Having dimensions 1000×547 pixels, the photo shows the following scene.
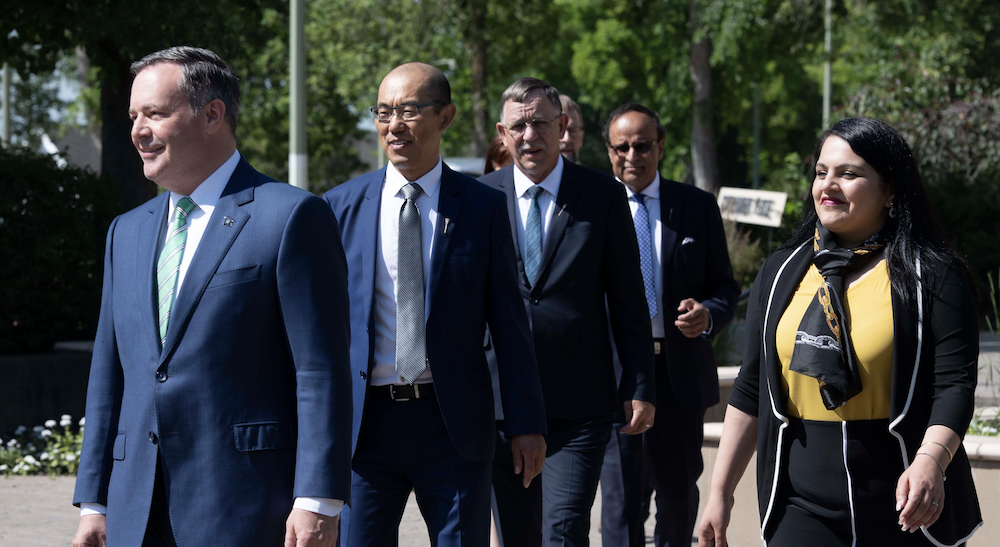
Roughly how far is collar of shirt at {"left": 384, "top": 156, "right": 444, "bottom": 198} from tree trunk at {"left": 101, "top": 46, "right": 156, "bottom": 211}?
8833mm

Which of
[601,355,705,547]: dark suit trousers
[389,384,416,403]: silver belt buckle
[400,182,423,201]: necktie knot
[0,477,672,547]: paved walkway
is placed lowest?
[0,477,672,547]: paved walkway

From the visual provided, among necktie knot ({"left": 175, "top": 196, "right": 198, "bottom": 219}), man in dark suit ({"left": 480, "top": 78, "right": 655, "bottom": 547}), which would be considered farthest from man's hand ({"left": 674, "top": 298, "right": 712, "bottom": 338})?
necktie knot ({"left": 175, "top": 196, "right": 198, "bottom": 219})

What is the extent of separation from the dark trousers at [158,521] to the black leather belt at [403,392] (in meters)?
0.98

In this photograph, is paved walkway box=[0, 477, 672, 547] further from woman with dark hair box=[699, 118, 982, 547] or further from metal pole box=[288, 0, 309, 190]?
metal pole box=[288, 0, 309, 190]

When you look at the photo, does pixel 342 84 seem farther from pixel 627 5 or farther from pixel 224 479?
pixel 224 479

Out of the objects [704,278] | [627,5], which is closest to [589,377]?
[704,278]

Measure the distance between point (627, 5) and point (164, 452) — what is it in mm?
29914

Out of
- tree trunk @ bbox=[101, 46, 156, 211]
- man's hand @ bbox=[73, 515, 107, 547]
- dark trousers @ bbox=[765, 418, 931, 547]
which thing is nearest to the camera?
man's hand @ bbox=[73, 515, 107, 547]

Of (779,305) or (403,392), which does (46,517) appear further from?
(779,305)

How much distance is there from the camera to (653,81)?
3803cm

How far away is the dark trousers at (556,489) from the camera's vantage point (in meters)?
4.52

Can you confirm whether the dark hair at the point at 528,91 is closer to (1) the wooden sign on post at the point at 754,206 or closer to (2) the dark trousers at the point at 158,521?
(2) the dark trousers at the point at 158,521

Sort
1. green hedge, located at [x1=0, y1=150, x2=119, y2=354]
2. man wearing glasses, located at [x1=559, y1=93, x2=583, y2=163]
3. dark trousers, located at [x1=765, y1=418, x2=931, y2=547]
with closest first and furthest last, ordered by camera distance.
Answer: dark trousers, located at [x1=765, y1=418, x2=931, y2=547] → man wearing glasses, located at [x1=559, y1=93, x2=583, y2=163] → green hedge, located at [x1=0, y1=150, x2=119, y2=354]

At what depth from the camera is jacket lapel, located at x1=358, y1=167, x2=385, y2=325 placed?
383 centimetres
